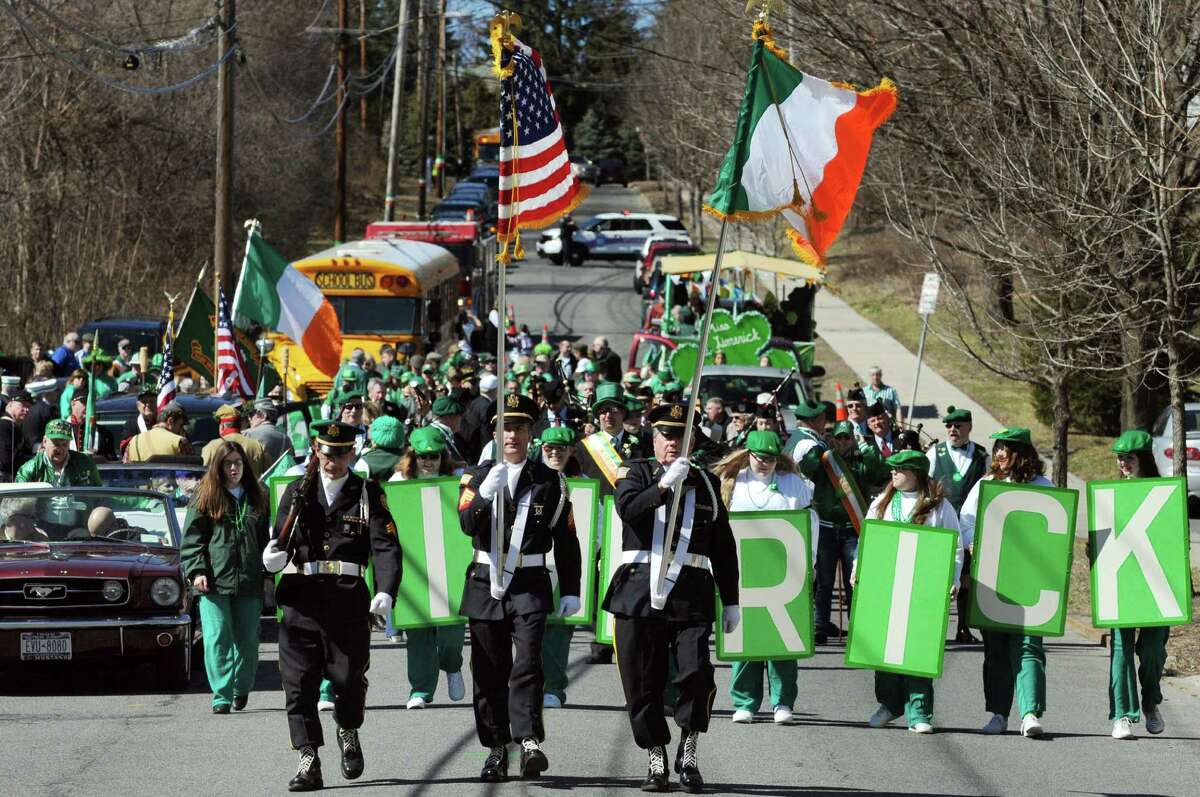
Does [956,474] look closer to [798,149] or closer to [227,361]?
[798,149]

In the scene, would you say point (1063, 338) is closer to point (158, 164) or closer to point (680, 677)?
point (680, 677)

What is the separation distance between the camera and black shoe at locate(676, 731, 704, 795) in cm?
855

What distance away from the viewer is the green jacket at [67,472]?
13391 mm

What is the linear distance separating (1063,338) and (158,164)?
2921cm

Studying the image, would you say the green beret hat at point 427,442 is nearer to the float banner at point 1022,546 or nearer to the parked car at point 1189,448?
the float banner at point 1022,546

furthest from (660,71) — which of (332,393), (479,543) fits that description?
(479,543)

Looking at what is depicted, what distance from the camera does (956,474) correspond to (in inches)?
563

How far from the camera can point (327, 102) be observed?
63062 millimetres

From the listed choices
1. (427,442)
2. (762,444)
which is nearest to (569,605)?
(427,442)

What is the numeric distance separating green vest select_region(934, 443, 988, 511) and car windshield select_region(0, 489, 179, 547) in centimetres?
573

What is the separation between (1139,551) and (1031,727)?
122 cm

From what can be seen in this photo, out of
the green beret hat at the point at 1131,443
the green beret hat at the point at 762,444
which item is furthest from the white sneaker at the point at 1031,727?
the green beret hat at the point at 762,444

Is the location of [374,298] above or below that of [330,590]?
below

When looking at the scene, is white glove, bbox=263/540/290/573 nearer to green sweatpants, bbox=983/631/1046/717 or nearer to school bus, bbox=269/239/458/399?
green sweatpants, bbox=983/631/1046/717
